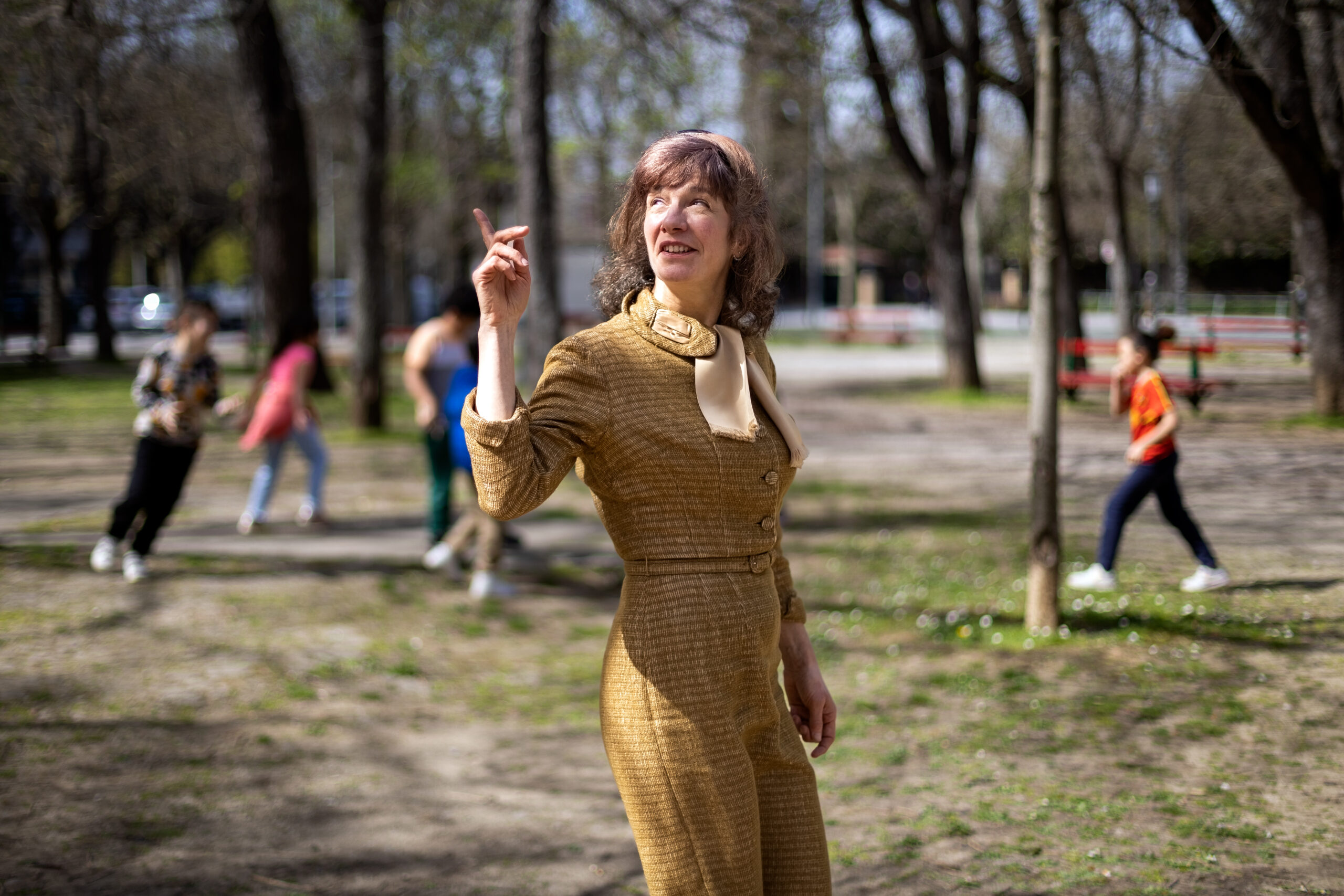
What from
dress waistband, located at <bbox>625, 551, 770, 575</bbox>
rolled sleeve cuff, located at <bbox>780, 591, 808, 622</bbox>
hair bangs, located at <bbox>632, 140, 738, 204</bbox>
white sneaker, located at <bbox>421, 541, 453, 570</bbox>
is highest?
hair bangs, located at <bbox>632, 140, 738, 204</bbox>

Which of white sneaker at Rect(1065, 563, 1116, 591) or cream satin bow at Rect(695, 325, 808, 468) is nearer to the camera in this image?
cream satin bow at Rect(695, 325, 808, 468)

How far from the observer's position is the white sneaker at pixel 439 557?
8.60 m

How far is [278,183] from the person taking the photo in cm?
1820

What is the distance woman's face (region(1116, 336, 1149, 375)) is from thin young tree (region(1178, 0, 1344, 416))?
1.44m

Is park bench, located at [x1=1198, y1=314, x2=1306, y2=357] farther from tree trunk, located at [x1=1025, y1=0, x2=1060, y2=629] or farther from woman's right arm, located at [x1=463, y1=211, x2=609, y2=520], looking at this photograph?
woman's right arm, located at [x1=463, y1=211, x2=609, y2=520]

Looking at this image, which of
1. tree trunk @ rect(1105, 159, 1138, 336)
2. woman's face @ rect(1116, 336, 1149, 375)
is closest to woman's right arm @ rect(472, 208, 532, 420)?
woman's face @ rect(1116, 336, 1149, 375)

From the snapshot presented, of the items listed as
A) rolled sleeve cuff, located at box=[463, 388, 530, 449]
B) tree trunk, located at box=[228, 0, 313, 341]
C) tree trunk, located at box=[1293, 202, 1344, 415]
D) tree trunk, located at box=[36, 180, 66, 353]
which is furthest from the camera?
tree trunk, located at box=[36, 180, 66, 353]

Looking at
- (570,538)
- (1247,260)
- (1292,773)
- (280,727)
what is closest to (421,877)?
(280,727)

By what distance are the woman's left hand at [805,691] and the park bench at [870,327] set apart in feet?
109

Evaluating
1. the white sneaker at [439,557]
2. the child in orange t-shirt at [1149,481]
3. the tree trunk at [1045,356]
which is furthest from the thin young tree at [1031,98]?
the white sneaker at [439,557]

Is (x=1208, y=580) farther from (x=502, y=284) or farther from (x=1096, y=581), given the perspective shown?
(x=502, y=284)

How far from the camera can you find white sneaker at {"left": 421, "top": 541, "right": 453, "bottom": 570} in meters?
8.60

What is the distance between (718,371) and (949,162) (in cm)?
1657

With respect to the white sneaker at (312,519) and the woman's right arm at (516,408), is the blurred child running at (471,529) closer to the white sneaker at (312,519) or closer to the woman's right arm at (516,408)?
the white sneaker at (312,519)
